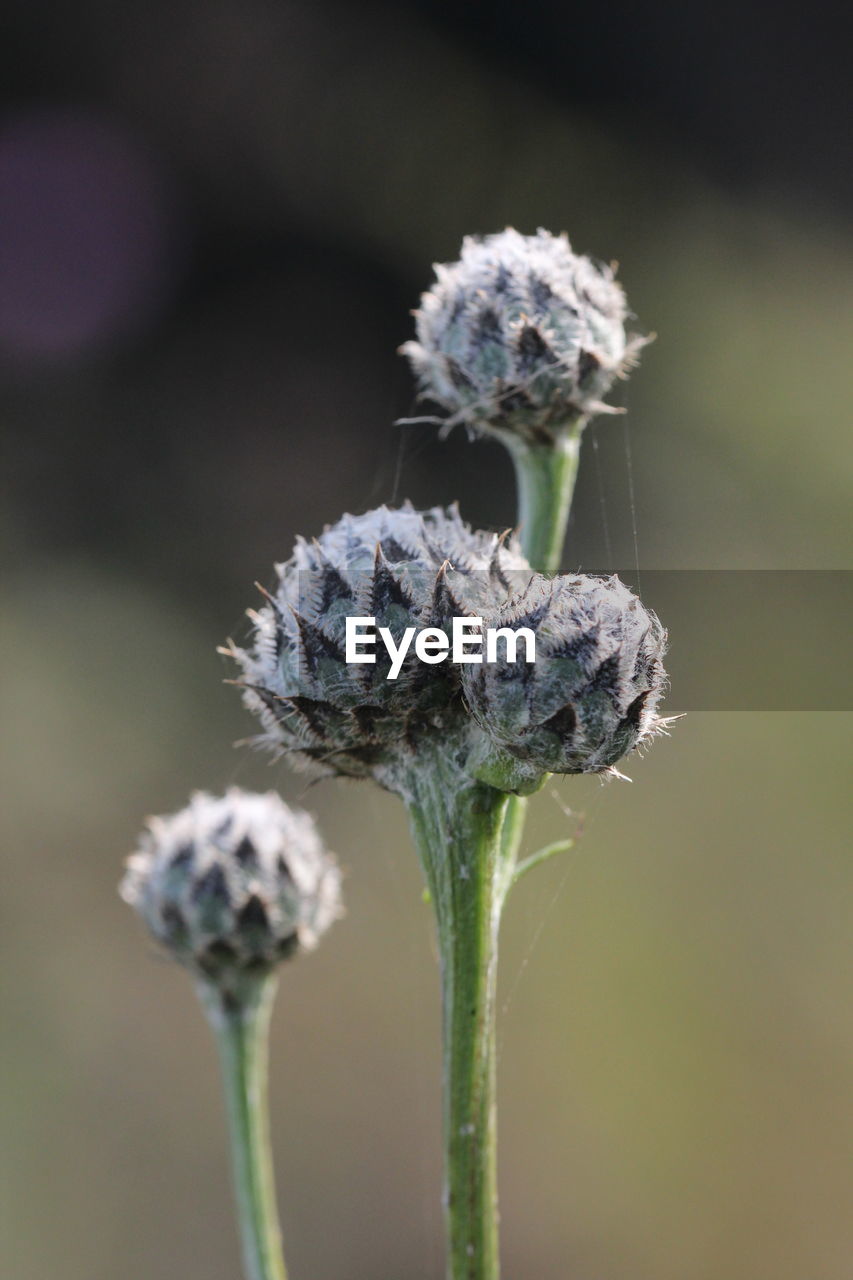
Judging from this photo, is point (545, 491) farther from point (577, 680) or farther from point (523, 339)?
point (577, 680)

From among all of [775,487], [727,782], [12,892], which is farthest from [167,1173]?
[775,487]

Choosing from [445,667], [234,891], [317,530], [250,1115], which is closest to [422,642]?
[445,667]

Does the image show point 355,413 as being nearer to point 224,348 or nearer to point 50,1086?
point 224,348

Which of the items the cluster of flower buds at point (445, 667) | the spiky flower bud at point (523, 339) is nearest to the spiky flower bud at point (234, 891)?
the cluster of flower buds at point (445, 667)

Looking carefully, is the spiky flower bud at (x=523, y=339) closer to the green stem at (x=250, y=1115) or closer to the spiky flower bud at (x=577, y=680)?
the spiky flower bud at (x=577, y=680)

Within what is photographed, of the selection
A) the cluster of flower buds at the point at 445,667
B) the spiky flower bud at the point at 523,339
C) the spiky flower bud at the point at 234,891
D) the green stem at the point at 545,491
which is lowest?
the spiky flower bud at the point at 234,891

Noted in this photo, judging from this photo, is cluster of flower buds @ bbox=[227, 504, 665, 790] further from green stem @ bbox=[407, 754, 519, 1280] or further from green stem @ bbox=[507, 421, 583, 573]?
green stem @ bbox=[507, 421, 583, 573]

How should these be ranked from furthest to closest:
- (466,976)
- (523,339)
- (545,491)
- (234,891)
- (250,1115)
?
(234,891), (250,1115), (545,491), (523,339), (466,976)
